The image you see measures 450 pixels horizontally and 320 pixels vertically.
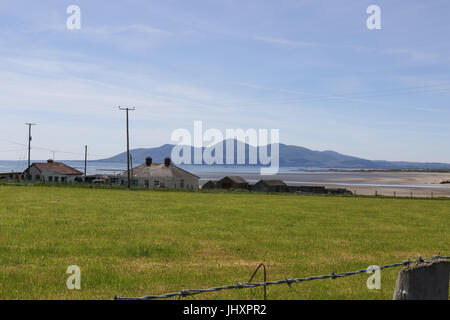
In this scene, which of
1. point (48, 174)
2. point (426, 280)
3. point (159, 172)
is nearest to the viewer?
point (426, 280)

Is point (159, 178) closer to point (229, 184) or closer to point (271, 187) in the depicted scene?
point (229, 184)

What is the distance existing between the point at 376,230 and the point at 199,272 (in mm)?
15224

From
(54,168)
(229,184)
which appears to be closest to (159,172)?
(229,184)

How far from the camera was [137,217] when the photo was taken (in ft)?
91.2

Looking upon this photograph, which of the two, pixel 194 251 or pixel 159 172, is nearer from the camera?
pixel 194 251

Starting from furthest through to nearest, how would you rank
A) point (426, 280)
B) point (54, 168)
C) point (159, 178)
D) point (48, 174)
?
point (54, 168) < point (48, 174) < point (159, 178) < point (426, 280)

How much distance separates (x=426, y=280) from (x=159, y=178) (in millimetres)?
91659

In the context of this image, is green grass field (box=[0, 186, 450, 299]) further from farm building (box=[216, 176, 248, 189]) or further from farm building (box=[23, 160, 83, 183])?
farm building (box=[23, 160, 83, 183])

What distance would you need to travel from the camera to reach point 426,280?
16.6ft
